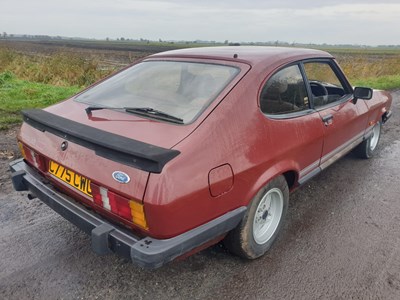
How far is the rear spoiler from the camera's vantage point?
1843 millimetres

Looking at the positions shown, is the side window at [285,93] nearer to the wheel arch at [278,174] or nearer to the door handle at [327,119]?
the door handle at [327,119]

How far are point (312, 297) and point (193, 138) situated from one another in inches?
54.7

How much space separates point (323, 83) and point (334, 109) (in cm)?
91

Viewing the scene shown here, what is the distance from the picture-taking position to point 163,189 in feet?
5.98

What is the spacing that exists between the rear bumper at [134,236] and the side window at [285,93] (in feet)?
2.81

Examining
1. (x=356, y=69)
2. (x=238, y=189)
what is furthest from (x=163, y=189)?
(x=356, y=69)

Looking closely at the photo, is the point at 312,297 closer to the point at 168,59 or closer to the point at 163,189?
the point at 163,189

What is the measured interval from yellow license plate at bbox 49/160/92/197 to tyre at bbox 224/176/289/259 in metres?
1.08

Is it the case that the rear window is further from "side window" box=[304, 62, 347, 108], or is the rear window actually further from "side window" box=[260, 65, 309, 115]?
"side window" box=[304, 62, 347, 108]

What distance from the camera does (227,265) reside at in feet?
8.50

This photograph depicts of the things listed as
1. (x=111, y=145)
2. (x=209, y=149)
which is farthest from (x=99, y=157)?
(x=209, y=149)

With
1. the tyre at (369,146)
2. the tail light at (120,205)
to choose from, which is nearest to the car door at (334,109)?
the tyre at (369,146)

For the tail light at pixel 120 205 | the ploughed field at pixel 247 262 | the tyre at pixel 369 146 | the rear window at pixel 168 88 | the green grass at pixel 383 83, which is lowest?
the green grass at pixel 383 83

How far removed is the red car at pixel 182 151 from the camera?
1.91 m
